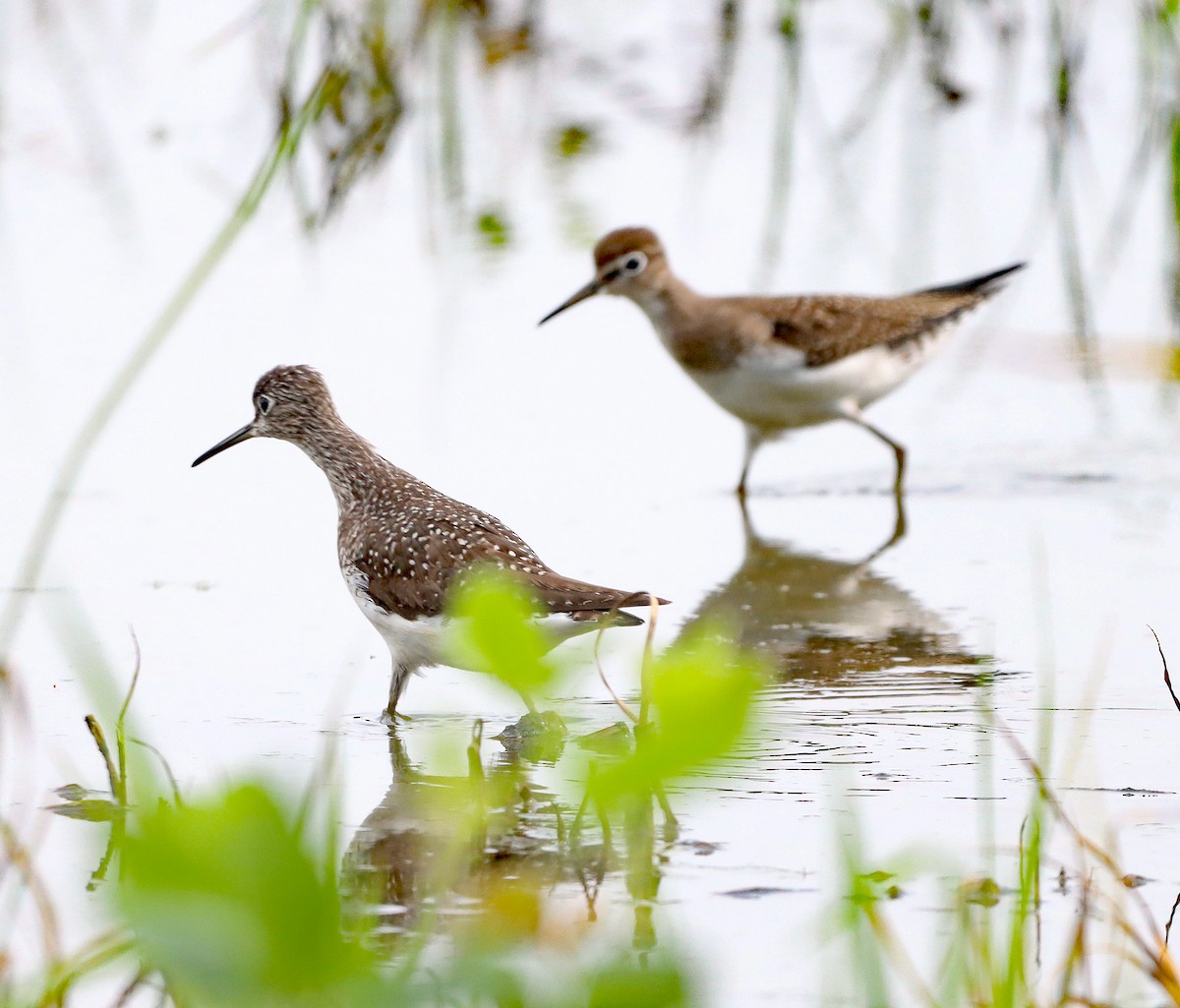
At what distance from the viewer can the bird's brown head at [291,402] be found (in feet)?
19.6

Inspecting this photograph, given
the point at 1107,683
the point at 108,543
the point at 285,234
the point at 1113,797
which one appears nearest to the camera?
the point at 1113,797

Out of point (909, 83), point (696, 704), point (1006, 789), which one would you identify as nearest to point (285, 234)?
point (909, 83)

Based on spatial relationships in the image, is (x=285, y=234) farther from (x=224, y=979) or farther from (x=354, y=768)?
(x=224, y=979)

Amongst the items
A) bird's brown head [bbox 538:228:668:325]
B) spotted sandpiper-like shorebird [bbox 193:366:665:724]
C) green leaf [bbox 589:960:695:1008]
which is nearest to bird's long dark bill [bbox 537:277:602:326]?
bird's brown head [bbox 538:228:668:325]

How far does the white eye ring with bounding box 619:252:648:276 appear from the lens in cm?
804

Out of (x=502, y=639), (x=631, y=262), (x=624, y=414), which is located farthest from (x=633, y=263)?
(x=502, y=639)

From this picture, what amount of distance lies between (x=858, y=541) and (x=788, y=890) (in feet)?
10.5

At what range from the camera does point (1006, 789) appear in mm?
3953

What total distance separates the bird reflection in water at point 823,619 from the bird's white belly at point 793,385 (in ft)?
3.20

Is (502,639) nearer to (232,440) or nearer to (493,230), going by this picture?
(232,440)

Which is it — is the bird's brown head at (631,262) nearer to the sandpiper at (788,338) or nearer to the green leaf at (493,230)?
the sandpiper at (788,338)

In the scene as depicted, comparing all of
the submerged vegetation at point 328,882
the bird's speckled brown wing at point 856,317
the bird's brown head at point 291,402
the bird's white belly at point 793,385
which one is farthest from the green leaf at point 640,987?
the bird's speckled brown wing at point 856,317

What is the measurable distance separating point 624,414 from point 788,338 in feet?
2.36

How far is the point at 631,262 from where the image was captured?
26.4 ft
